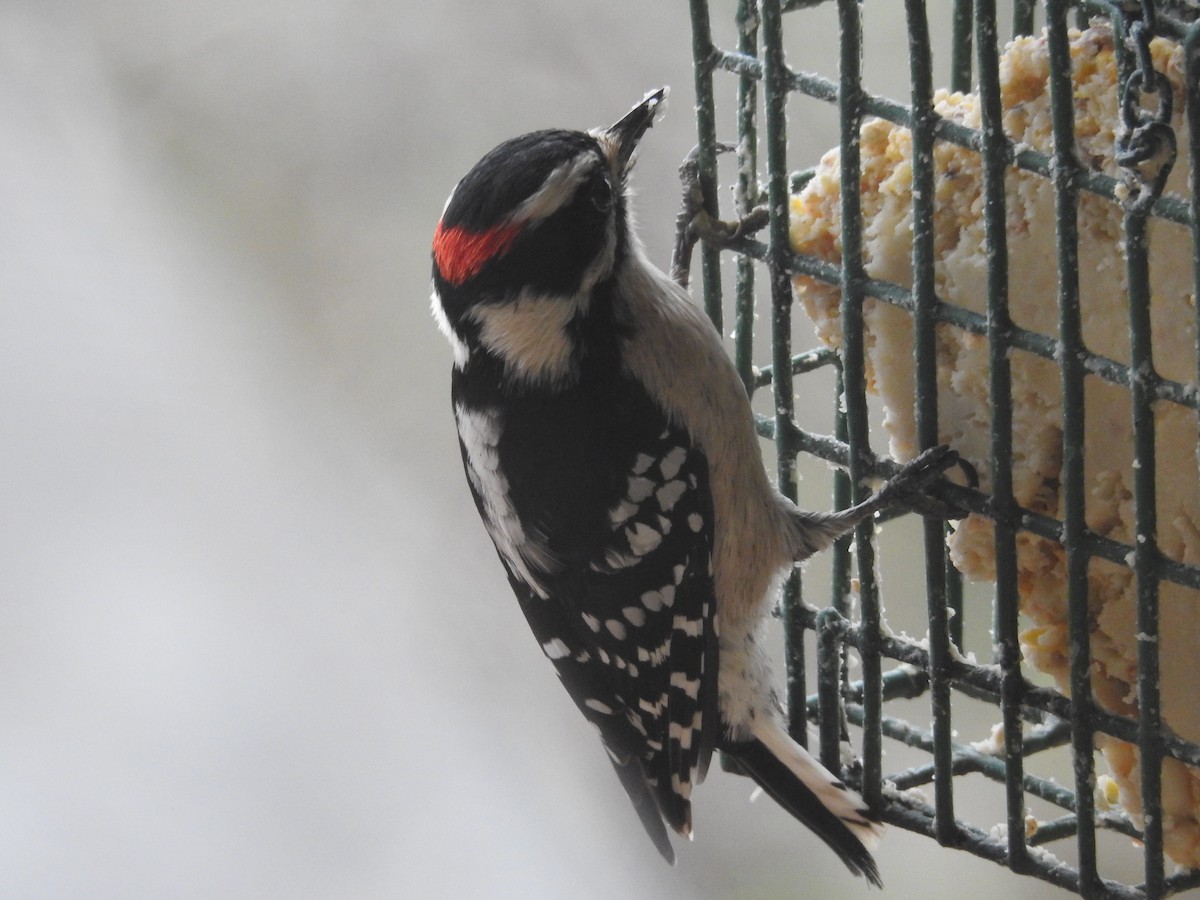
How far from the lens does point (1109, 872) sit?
2406mm

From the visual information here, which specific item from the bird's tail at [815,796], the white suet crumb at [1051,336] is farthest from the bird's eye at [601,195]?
the bird's tail at [815,796]

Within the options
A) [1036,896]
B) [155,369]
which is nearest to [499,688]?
[155,369]

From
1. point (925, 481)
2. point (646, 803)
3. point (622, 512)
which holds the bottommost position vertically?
point (646, 803)

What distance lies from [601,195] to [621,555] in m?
0.41

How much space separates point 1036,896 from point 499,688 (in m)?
1.06

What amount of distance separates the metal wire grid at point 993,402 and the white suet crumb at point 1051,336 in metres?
0.05

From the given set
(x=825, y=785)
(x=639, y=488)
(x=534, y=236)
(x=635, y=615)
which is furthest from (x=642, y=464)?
(x=825, y=785)

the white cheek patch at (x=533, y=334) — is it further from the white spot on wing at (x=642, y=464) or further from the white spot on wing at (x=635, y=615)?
the white spot on wing at (x=635, y=615)

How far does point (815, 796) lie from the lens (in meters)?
1.65

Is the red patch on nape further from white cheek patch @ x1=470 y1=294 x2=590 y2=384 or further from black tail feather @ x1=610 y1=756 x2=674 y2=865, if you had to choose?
black tail feather @ x1=610 y1=756 x2=674 y2=865

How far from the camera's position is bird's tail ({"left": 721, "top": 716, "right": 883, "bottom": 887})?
1.62 m

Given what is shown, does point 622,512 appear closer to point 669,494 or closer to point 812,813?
point 669,494

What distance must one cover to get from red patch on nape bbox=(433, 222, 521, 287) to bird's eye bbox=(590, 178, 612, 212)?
3.9 inches

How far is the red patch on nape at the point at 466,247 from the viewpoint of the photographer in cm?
150
